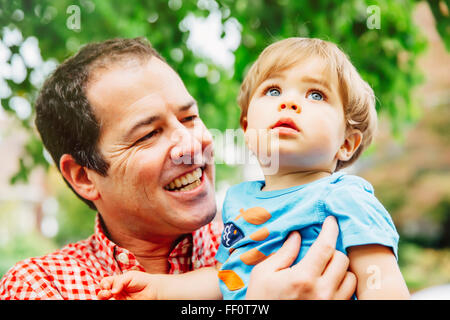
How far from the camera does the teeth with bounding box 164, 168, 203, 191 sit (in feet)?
5.32

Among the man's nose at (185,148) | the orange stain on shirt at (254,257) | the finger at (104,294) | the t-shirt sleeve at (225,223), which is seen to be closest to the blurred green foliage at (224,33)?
the man's nose at (185,148)

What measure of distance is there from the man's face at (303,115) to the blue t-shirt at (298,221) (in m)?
0.09

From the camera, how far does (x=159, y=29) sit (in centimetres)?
358

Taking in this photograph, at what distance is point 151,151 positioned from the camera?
5.20 ft

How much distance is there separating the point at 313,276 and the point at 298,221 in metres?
0.15

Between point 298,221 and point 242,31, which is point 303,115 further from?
point 242,31

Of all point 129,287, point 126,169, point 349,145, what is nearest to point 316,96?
point 349,145

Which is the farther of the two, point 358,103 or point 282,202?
point 358,103

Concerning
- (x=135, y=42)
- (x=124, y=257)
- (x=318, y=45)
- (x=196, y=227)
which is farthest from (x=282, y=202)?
(x=135, y=42)

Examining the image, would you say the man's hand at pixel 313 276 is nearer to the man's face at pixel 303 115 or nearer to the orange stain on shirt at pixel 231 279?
the orange stain on shirt at pixel 231 279

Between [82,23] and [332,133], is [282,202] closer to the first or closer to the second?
[332,133]

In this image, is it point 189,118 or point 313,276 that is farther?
point 189,118
